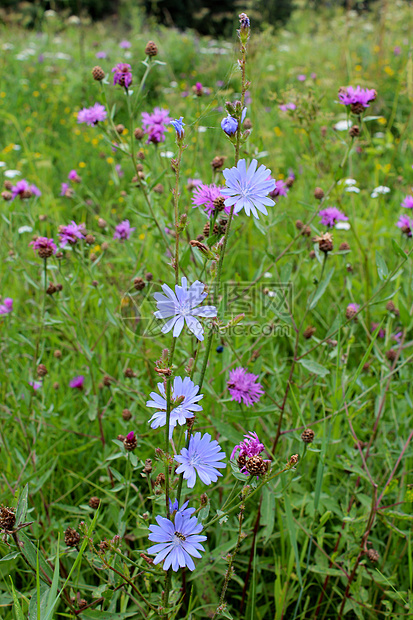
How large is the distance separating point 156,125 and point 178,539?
5.09 feet

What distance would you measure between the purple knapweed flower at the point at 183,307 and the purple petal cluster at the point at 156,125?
48.1 inches

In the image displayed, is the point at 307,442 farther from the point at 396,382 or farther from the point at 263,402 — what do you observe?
the point at 396,382

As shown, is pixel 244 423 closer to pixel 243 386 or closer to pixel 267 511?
pixel 243 386

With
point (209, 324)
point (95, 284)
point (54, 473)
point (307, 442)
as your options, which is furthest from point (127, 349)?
point (209, 324)

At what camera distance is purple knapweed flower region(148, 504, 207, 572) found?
0.89 metres

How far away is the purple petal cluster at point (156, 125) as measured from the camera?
1.89 meters

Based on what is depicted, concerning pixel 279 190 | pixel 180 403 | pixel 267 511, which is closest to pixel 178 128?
pixel 180 403

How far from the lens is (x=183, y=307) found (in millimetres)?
876

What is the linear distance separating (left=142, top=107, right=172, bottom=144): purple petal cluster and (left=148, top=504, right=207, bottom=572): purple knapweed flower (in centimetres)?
148

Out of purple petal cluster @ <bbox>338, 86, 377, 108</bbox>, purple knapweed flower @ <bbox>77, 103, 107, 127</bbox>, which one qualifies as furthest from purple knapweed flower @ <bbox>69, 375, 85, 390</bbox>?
purple petal cluster @ <bbox>338, 86, 377, 108</bbox>

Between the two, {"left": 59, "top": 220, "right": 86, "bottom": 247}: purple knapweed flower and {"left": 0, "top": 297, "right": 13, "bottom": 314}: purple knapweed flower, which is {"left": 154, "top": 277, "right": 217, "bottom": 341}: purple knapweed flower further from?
{"left": 0, "top": 297, "right": 13, "bottom": 314}: purple knapweed flower

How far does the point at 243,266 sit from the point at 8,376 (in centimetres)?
140

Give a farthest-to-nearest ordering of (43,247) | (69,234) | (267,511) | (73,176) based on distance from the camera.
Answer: (73,176) → (69,234) → (43,247) → (267,511)

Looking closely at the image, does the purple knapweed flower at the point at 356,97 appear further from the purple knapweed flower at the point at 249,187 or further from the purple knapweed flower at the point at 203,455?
the purple knapweed flower at the point at 203,455
